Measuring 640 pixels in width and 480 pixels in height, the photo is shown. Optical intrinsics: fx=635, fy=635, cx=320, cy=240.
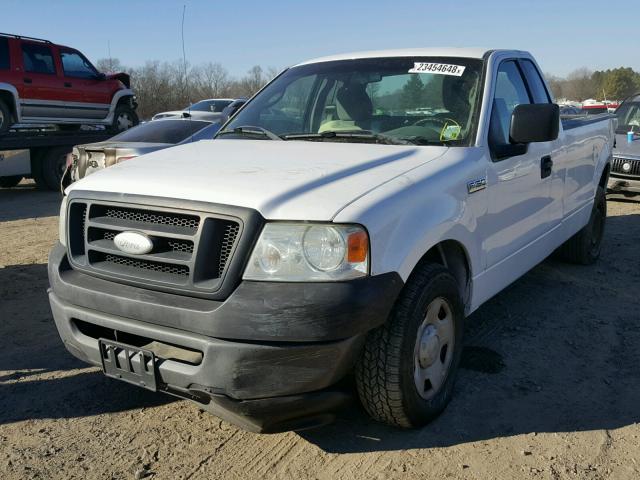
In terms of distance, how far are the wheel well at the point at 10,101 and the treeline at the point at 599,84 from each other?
57.5 metres

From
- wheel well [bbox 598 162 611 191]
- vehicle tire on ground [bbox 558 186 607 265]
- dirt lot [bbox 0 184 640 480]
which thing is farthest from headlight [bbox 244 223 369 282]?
wheel well [bbox 598 162 611 191]

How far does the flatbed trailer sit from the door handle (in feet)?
33.5

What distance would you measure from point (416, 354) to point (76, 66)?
40.7ft

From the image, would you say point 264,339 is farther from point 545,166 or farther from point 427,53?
A: point 545,166

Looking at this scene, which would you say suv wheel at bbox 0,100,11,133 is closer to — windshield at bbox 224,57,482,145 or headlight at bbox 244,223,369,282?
windshield at bbox 224,57,482,145

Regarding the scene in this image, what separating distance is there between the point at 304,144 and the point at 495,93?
49.4 inches

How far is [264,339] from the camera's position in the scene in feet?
8.16

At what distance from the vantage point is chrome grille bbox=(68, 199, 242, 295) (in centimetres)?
256

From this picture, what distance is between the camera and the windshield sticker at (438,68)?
3.89m

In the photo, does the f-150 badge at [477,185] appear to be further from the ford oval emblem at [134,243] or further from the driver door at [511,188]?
the ford oval emblem at [134,243]

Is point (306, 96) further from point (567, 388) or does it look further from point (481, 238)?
point (567, 388)

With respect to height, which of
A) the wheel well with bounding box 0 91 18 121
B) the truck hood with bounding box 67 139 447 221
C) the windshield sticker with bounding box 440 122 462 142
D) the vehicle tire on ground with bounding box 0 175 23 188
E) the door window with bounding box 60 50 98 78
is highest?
the door window with bounding box 60 50 98 78

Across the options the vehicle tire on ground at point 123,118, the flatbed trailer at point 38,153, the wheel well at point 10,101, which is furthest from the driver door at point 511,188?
the vehicle tire on ground at point 123,118

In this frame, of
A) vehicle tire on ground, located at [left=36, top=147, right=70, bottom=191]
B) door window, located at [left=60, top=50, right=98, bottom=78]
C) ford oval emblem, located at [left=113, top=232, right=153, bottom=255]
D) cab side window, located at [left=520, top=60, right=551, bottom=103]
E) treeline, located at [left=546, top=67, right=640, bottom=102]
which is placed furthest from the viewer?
treeline, located at [left=546, top=67, right=640, bottom=102]
